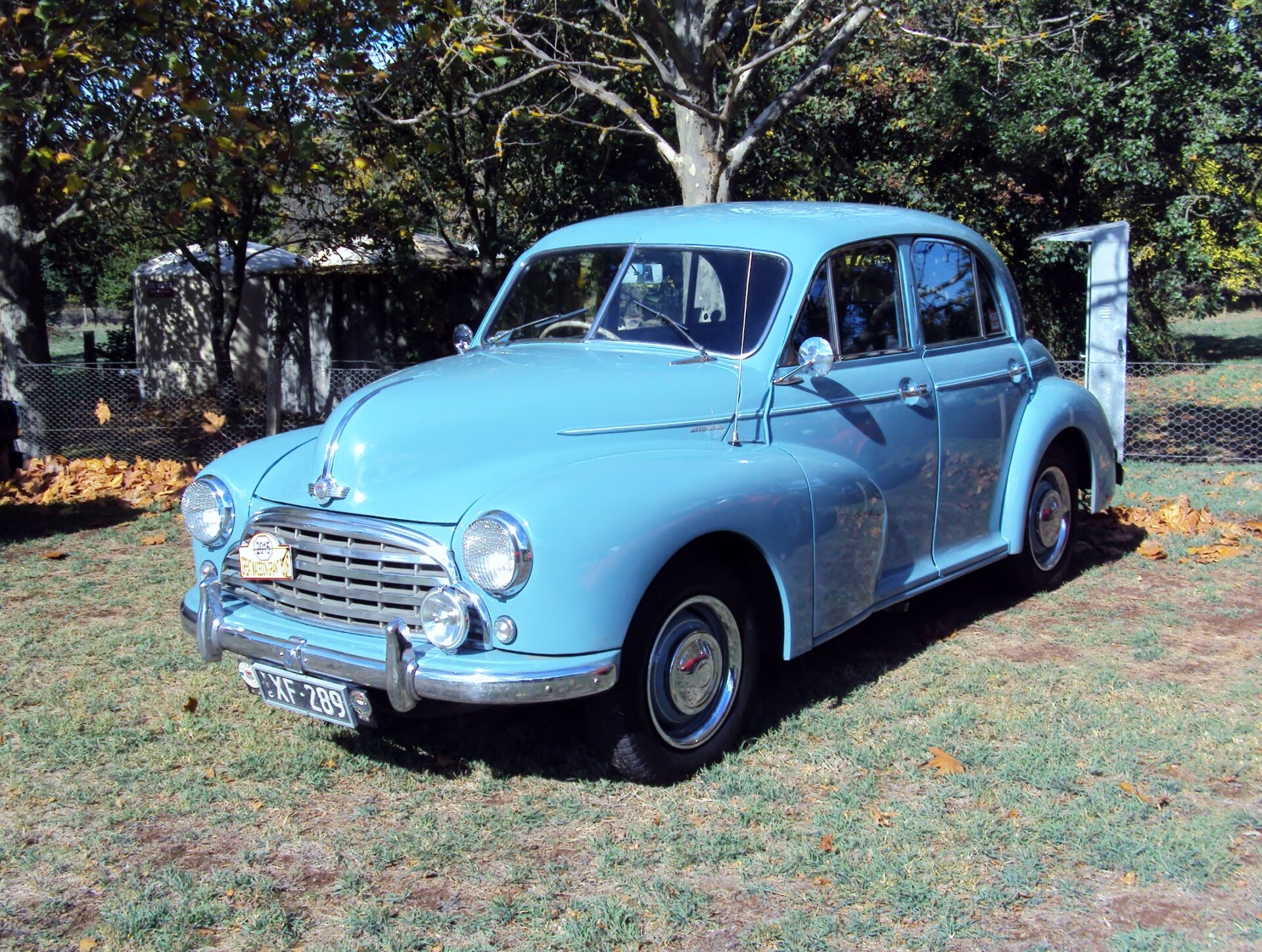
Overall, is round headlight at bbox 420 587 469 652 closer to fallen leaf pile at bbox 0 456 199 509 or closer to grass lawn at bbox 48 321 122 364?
fallen leaf pile at bbox 0 456 199 509

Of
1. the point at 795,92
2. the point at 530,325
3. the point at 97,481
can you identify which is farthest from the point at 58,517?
the point at 795,92

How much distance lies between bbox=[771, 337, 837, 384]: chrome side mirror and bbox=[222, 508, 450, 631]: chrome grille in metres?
1.67

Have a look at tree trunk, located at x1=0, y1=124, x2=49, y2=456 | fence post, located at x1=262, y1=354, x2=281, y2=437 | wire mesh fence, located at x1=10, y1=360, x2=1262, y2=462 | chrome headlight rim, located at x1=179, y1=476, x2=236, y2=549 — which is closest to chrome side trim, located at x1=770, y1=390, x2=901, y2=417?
chrome headlight rim, located at x1=179, y1=476, x2=236, y2=549

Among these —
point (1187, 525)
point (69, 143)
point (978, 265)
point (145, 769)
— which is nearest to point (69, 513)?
point (69, 143)

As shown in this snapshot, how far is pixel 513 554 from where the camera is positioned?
3.59 metres

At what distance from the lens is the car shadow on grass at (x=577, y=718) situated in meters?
4.35

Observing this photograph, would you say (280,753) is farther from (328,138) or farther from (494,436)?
(328,138)

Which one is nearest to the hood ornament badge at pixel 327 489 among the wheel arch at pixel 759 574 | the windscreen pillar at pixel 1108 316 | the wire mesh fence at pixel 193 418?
the wheel arch at pixel 759 574

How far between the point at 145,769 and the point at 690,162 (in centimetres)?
631

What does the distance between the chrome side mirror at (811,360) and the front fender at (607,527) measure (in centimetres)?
63

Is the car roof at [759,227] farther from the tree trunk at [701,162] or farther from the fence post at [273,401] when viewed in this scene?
the fence post at [273,401]

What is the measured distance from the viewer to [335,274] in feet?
56.9

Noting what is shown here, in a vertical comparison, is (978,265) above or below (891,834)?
above

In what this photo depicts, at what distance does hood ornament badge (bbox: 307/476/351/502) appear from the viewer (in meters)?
4.00
